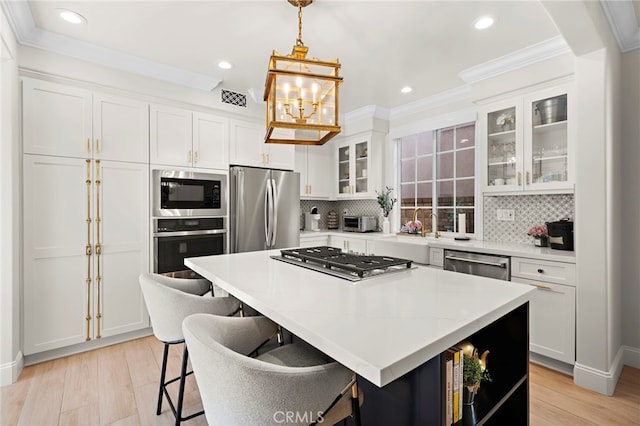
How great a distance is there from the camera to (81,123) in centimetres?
270

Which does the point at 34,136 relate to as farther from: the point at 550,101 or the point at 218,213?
the point at 550,101

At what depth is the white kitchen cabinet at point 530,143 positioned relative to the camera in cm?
262

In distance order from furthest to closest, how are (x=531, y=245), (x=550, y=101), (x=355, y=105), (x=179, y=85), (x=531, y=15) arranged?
(x=355, y=105), (x=179, y=85), (x=531, y=245), (x=550, y=101), (x=531, y=15)

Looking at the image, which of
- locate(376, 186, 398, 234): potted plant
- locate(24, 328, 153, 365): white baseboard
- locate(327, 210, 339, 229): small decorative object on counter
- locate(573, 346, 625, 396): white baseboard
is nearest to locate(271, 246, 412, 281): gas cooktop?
locate(573, 346, 625, 396): white baseboard

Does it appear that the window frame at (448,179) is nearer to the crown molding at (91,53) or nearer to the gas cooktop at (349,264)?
the gas cooktop at (349,264)

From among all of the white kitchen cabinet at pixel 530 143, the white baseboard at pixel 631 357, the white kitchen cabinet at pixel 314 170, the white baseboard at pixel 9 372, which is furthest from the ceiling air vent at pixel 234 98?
the white baseboard at pixel 631 357

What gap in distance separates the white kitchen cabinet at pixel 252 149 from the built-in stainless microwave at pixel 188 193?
0.33 metres

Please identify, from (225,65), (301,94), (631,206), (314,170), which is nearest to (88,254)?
(225,65)

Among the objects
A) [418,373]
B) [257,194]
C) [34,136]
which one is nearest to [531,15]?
[418,373]

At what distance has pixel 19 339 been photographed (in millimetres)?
2434

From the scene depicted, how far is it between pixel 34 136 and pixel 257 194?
194cm

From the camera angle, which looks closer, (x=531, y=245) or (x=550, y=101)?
(x=550, y=101)

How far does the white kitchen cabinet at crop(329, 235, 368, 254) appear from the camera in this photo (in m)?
3.94

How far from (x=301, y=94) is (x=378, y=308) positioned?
3.85 ft
